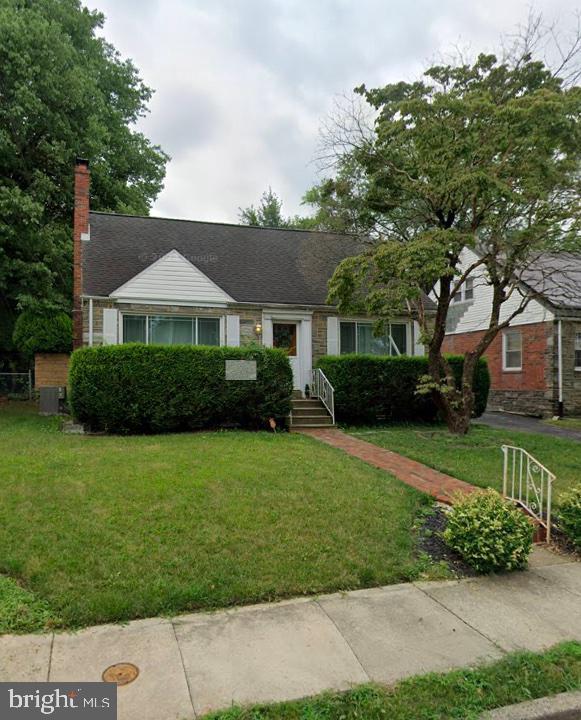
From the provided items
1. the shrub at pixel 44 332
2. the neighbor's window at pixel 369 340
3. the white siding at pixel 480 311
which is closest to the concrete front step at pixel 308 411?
the neighbor's window at pixel 369 340

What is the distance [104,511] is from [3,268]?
33.7 feet

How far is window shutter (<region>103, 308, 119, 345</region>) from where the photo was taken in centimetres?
1162

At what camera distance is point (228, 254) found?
14.5 meters

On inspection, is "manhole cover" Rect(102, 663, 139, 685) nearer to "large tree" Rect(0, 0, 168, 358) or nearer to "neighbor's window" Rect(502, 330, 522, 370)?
"large tree" Rect(0, 0, 168, 358)

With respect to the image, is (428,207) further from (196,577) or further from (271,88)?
(196,577)

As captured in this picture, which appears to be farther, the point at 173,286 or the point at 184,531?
the point at 173,286

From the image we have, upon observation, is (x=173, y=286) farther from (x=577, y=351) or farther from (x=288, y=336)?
(x=577, y=351)

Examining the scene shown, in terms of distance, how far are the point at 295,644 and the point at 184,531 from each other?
72.8 inches

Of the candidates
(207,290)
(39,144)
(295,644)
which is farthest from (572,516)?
(39,144)

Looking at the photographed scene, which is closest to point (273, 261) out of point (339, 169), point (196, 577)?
point (339, 169)

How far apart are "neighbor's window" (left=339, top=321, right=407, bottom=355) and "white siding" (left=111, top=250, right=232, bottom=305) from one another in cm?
369

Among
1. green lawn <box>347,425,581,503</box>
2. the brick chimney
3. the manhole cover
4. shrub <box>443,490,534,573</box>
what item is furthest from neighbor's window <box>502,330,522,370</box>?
the manhole cover

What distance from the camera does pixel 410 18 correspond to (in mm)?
8617

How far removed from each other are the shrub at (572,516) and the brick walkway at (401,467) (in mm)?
1050
